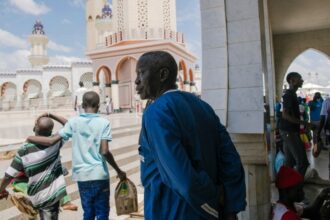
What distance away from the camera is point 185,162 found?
1.09 m

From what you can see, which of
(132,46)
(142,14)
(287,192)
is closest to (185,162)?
(287,192)

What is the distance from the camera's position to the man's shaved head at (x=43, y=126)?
244cm

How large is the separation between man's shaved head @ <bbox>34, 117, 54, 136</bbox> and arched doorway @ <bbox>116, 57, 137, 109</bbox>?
56.6 feet

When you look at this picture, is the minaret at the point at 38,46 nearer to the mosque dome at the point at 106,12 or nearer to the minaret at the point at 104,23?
the minaret at the point at 104,23

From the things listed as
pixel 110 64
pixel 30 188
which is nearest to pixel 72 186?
pixel 30 188

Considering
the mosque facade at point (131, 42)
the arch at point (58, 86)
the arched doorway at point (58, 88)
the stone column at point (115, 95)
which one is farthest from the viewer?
the arch at point (58, 86)

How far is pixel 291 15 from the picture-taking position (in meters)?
7.19

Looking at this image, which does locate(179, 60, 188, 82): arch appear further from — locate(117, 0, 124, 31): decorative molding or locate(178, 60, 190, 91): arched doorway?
locate(117, 0, 124, 31): decorative molding

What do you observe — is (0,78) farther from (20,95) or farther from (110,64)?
(110,64)

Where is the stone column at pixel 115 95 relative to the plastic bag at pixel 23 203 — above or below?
above

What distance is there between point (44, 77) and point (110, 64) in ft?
55.1

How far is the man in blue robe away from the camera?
1098 mm

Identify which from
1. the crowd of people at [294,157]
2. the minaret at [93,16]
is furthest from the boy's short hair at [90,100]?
the minaret at [93,16]

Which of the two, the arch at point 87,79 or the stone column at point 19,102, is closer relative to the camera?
the arch at point 87,79
